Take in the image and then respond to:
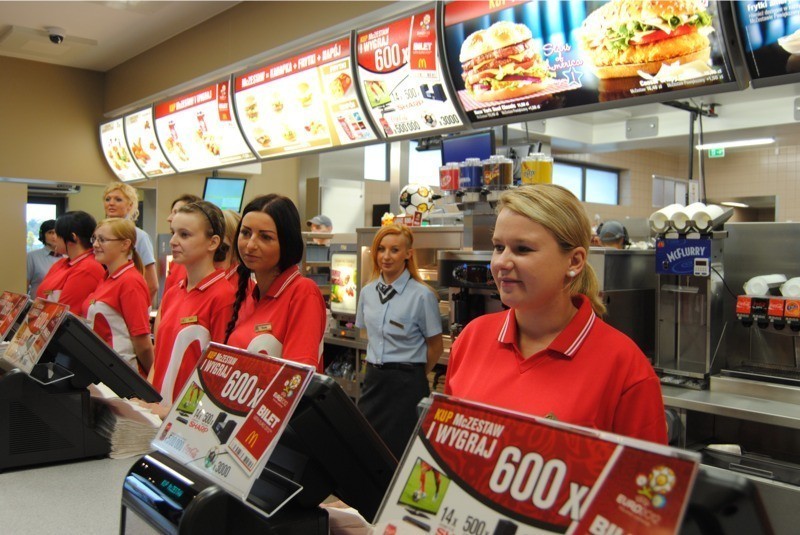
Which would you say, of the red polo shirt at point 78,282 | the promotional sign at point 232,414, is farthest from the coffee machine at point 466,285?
the promotional sign at point 232,414

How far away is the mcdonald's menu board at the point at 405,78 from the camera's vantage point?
383cm

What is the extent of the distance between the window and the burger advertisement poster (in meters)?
7.37

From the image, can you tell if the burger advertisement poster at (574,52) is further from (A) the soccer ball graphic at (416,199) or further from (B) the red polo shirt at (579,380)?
(B) the red polo shirt at (579,380)

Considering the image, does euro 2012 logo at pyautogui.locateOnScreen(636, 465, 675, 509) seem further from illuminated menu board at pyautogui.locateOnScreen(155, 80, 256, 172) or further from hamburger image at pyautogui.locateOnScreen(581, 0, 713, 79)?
illuminated menu board at pyautogui.locateOnScreen(155, 80, 256, 172)

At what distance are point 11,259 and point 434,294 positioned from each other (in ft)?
18.3

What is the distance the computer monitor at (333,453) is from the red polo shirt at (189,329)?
1.17m

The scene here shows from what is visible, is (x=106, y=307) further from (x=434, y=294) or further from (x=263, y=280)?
(x=434, y=294)

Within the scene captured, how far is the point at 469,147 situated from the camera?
4.02 meters

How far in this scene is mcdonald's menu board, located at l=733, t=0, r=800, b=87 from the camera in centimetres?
252

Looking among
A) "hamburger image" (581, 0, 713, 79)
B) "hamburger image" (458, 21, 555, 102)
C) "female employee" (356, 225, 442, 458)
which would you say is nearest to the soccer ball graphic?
"female employee" (356, 225, 442, 458)

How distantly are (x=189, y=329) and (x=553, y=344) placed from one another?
1.33 m

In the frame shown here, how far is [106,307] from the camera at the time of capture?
9.73 feet

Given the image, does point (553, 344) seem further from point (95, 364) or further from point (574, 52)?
point (574, 52)

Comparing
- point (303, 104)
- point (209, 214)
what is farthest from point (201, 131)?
point (209, 214)
